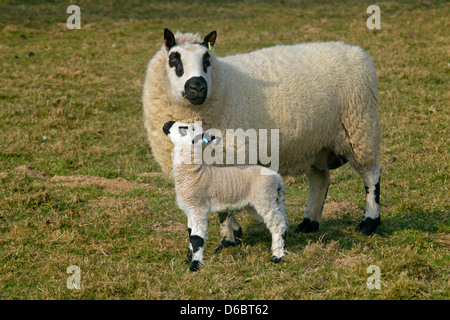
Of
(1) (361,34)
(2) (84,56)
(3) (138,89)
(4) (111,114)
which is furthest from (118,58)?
(1) (361,34)

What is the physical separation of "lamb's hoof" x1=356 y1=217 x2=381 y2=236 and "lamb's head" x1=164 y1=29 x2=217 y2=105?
2503mm

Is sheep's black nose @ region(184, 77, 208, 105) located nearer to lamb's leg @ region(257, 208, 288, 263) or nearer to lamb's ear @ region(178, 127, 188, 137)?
lamb's ear @ region(178, 127, 188, 137)

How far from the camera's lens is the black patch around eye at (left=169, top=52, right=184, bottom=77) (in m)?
5.83

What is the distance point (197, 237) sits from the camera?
523cm

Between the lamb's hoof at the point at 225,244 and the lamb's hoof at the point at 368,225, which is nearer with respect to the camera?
the lamb's hoof at the point at 225,244

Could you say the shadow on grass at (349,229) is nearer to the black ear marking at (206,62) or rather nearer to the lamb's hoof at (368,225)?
the lamb's hoof at (368,225)

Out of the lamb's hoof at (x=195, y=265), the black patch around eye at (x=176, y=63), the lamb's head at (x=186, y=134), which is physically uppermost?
the black patch around eye at (x=176, y=63)

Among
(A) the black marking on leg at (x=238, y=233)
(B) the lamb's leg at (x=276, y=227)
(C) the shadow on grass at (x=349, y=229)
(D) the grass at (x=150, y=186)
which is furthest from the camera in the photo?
(A) the black marking on leg at (x=238, y=233)

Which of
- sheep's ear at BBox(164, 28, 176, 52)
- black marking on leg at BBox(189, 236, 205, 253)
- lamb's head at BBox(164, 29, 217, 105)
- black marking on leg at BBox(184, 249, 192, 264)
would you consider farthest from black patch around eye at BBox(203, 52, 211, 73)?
black marking on leg at BBox(184, 249, 192, 264)

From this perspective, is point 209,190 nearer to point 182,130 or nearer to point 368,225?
point 182,130

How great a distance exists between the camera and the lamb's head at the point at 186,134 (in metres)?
5.29

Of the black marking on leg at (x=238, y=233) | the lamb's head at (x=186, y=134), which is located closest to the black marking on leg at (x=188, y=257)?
the black marking on leg at (x=238, y=233)

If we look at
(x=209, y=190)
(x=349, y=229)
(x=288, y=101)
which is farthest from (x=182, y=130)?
(x=349, y=229)
